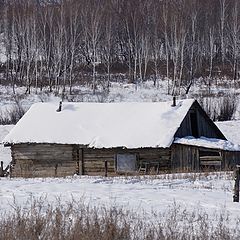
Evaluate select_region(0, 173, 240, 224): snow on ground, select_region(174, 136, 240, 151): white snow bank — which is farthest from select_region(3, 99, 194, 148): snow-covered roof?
select_region(0, 173, 240, 224): snow on ground

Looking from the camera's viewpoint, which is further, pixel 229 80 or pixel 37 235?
pixel 229 80

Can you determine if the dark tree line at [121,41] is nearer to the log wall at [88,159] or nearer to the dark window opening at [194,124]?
the dark window opening at [194,124]

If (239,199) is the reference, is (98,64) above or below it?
above

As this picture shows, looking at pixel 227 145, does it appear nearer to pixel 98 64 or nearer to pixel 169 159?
pixel 169 159

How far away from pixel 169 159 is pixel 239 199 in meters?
18.1

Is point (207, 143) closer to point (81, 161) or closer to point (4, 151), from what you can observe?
point (81, 161)

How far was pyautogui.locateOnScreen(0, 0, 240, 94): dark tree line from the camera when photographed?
54.2 m

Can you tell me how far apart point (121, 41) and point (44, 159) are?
118ft

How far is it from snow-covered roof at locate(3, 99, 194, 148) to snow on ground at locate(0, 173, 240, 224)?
14475 millimetres

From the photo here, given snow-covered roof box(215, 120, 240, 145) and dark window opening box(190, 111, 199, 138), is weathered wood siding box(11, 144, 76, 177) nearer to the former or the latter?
dark window opening box(190, 111, 199, 138)

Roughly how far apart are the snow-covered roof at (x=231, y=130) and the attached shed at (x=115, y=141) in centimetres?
443

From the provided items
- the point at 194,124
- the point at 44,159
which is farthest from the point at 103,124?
the point at 194,124

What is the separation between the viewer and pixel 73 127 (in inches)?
1313

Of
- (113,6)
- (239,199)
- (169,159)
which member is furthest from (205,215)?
(113,6)
